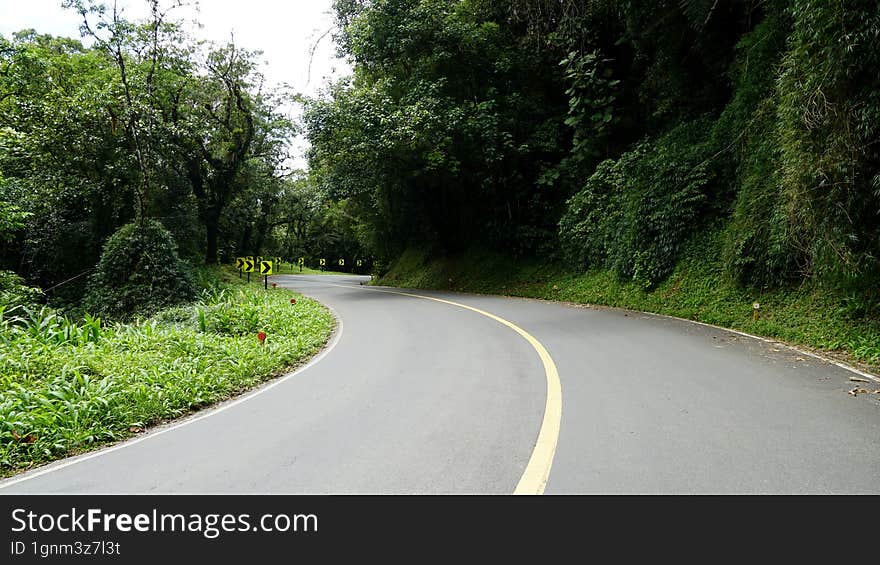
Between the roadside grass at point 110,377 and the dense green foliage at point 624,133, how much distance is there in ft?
28.7

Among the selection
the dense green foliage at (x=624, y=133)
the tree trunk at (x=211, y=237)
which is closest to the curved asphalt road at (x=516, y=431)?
the dense green foliage at (x=624, y=133)

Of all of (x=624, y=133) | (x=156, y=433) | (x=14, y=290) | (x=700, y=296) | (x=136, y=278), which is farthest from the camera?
(x=624, y=133)

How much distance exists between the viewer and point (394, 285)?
26438 millimetres

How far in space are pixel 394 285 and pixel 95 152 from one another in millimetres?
14017

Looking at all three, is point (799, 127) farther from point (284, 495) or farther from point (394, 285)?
point (394, 285)

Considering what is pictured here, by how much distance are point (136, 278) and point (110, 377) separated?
998 centimetres

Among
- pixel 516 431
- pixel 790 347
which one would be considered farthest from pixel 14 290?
pixel 790 347

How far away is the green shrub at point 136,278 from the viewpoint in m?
14.0

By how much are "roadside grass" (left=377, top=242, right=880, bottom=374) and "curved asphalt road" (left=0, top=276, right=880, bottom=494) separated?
2.91 ft

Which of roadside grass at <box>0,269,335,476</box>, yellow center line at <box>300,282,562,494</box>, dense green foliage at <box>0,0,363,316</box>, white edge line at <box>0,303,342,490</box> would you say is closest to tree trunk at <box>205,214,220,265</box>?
dense green foliage at <box>0,0,363,316</box>

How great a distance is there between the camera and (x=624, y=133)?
59.1 ft

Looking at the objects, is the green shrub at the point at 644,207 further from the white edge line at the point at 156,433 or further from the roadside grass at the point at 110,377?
the white edge line at the point at 156,433

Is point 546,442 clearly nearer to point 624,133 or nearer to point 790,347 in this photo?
point 790,347

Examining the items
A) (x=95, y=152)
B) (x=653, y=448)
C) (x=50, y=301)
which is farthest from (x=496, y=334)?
(x=95, y=152)
